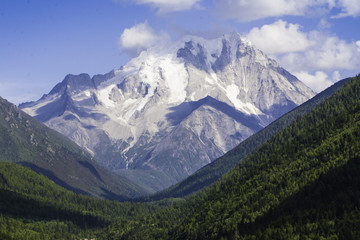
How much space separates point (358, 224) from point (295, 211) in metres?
34.6

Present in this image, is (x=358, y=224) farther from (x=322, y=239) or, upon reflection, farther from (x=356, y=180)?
(x=356, y=180)

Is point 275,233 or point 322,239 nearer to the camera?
point 322,239

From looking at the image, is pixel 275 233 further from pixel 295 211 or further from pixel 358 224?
pixel 358 224

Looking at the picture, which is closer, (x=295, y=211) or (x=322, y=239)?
(x=322, y=239)

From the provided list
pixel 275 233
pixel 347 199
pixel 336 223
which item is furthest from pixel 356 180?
pixel 275 233

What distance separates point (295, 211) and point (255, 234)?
19712 millimetres

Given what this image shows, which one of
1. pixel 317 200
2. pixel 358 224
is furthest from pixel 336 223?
pixel 317 200

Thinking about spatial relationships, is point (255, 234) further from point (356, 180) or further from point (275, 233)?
point (356, 180)

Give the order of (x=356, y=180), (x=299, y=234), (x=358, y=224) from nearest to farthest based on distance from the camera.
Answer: (x=358, y=224)
(x=299, y=234)
(x=356, y=180)

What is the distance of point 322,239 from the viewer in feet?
556

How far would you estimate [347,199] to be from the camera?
187250 millimetres

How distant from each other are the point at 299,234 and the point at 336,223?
14.2 m

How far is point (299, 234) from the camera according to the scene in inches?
7067

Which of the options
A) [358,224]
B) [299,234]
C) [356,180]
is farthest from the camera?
Result: [356,180]
